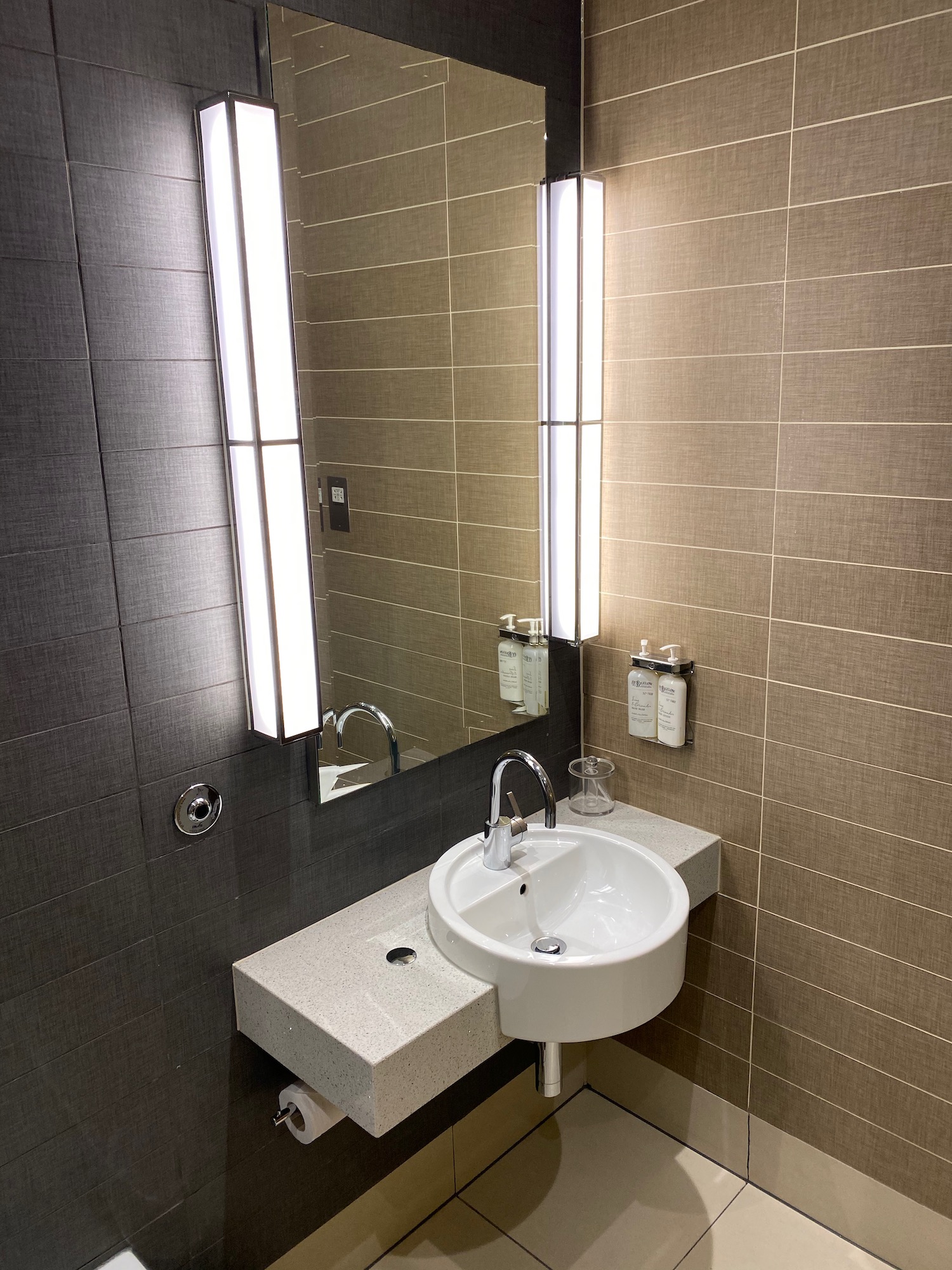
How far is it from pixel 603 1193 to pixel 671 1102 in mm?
266

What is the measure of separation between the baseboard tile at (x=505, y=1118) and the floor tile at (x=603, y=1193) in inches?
1.0

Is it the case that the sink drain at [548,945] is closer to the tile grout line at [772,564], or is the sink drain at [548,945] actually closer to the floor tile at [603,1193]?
the tile grout line at [772,564]

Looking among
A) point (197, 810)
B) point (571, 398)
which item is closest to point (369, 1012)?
point (197, 810)

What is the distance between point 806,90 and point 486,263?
617 mm

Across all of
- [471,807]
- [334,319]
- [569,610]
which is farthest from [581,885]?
[334,319]

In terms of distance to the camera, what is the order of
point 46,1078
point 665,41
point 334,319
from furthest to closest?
point 665,41 < point 334,319 < point 46,1078

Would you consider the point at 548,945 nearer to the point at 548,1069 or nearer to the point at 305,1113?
the point at 548,1069

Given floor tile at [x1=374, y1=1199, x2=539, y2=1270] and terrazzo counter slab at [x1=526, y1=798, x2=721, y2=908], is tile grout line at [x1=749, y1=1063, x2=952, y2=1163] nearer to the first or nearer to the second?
terrazzo counter slab at [x1=526, y1=798, x2=721, y2=908]

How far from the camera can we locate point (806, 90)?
5.38 ft

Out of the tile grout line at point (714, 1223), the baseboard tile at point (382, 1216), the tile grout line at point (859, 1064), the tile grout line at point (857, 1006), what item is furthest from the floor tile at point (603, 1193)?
the tile grout line at point (857, 1006)

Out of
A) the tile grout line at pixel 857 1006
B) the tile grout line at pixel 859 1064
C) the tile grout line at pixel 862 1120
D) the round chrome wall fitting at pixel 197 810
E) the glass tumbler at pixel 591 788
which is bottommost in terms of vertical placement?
the tile grout line at pixel 862 1120

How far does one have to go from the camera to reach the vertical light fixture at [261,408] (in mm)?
1366

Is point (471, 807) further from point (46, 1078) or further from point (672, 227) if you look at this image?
point (672, 227)

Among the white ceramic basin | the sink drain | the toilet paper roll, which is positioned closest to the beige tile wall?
the white ceramic basin
